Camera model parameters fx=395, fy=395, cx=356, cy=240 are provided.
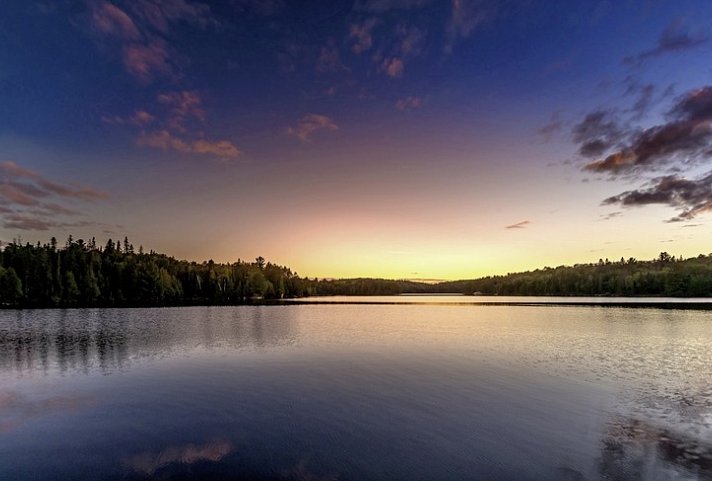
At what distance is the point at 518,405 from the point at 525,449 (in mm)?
6168

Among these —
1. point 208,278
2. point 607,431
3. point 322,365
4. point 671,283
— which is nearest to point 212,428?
point 322,365

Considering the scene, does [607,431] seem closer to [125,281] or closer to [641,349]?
[641,349]

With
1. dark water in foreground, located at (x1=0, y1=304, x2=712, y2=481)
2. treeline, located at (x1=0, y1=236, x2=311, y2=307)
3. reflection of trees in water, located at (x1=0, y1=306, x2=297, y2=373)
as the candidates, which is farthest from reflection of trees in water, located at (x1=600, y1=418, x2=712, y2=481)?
treeline, located at (x1=0, y1=236, x2=311, y2=307)

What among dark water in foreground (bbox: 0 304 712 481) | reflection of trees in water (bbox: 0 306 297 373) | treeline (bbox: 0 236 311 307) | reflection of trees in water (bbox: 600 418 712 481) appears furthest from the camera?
treeline (bbox: 0 236 311 307)

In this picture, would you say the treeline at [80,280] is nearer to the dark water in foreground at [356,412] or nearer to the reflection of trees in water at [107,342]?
the reflection of trees in water at [107,342]

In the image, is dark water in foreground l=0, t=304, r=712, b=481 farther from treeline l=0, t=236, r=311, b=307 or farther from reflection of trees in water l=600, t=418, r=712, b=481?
treeline l=0, t=236, r=311, b=307

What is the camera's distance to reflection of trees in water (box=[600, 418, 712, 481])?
42.5ft

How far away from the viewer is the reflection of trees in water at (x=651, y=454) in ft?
42.5

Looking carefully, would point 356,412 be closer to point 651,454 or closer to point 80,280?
point 651,454

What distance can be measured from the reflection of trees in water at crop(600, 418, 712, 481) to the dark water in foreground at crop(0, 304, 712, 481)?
0.07 metres

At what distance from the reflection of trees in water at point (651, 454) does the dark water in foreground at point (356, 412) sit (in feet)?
0.24

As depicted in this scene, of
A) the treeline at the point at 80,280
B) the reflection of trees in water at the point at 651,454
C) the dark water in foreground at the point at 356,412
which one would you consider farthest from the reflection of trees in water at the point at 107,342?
the treeline at the point at 80,280

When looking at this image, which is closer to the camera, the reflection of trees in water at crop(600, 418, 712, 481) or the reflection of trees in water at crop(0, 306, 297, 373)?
the reflection of trees in water at crop(600, 418, 712, 481)

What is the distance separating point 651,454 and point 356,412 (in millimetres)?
12079
